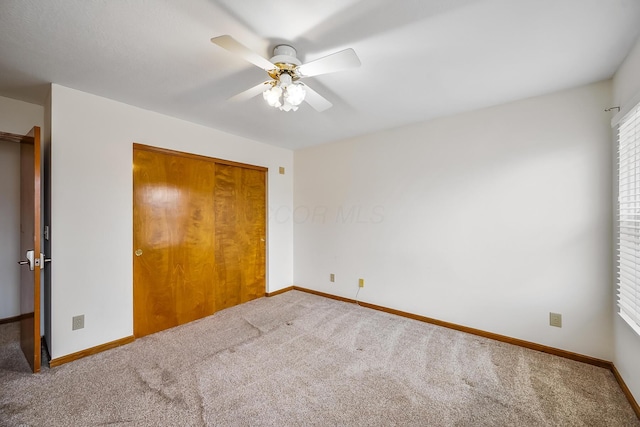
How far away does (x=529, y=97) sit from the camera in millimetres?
2420

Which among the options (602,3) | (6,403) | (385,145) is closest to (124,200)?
(6,403)

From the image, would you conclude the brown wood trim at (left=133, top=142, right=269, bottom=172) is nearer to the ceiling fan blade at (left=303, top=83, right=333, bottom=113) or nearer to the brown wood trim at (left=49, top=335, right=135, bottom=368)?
the ceiling fan blade at (left=303, top=83, right=333, bottom=113)

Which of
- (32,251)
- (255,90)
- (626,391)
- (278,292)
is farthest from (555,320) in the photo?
(32,251)

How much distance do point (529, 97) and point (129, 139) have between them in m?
3.92

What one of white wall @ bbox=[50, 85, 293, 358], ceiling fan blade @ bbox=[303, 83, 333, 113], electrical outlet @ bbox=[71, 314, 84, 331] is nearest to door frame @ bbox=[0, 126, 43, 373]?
white wall @ bbox=[50, 85, 293, 358]

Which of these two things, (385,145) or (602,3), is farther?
(385,145)

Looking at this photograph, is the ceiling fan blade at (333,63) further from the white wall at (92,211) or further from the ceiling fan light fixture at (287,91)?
the white wall at (92,211)

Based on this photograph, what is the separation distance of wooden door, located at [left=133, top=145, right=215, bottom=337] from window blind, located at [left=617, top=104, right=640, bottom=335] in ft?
12.5

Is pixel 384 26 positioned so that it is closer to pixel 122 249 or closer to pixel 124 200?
pixel 124 200

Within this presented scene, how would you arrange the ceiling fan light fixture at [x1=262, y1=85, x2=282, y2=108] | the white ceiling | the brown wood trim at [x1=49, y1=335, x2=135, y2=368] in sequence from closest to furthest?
the white ceiling, the ceiling fan light fixture at [x1=262, y1=85, x2=282, y2=108], the brown wood trim at [x1=49, y1=335, x2=135, y2=368]

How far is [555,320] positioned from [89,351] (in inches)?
165

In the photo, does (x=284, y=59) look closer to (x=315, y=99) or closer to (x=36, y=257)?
(x=315, y=99)

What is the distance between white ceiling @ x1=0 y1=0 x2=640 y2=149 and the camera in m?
1.37

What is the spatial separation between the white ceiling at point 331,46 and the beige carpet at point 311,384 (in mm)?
2357
